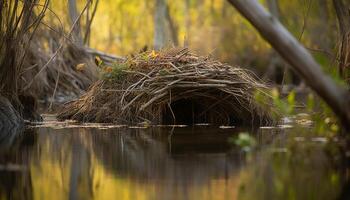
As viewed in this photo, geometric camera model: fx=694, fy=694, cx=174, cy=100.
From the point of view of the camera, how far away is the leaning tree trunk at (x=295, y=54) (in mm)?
3982

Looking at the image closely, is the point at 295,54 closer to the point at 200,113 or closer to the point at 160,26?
the point at 200,113

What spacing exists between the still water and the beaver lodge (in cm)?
126

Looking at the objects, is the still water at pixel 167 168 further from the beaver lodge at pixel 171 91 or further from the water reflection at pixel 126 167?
the beaver lodge at pixel 171 91

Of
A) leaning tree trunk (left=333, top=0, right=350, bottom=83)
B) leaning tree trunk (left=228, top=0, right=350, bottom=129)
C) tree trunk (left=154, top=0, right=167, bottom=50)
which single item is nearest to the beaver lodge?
leaning tree trunk (left=333, top=0, right=350, bottom=83)

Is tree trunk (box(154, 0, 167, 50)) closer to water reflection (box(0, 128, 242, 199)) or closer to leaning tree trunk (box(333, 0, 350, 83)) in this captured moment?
water reflection (box(0, 128, 242, 199))

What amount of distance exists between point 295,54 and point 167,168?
98 centimetres

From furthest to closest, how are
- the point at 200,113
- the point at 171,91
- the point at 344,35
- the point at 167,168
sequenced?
the point at 200,113 < the point at 171,91 < the point at 344,35 < the point at 167,168

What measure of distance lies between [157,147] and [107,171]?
1194 millimetres

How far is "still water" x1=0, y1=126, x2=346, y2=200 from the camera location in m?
3.19

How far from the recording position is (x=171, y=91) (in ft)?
23.6

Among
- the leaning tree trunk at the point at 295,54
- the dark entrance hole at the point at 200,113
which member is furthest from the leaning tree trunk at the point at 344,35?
the dark entrance hole at the point at 200,113

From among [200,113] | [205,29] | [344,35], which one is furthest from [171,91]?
[205,29]

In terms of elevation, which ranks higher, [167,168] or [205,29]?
[205,29]

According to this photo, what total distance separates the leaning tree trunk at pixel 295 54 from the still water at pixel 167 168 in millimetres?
389
